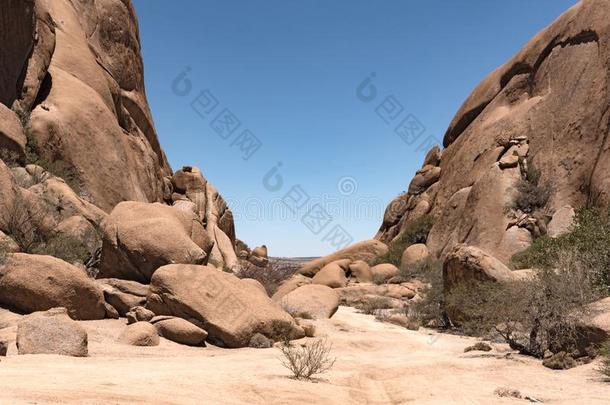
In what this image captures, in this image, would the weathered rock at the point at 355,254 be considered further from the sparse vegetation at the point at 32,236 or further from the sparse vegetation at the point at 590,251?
the sparse vegetation at the point at 32,236

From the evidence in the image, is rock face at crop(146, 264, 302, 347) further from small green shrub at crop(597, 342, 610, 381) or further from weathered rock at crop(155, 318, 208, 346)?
→ small green shrub at crop(597, 342, 610, 381)

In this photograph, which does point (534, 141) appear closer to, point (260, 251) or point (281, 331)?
point (281, 331)

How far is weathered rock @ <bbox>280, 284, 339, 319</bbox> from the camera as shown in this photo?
17.4 meters

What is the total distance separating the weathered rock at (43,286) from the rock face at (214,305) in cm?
156

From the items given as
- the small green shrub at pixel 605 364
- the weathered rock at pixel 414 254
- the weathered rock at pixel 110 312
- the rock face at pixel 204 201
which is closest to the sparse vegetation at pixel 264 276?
the rock face at pixel 204 201

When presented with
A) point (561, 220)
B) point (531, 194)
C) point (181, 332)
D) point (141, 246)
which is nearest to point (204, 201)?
point (531, 194)

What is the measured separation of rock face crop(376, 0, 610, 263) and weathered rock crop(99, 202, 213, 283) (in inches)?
697

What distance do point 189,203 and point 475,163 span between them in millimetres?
18923

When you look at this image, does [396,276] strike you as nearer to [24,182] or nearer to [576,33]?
[576,33]

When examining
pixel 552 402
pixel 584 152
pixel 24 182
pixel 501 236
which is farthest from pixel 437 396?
pixel 584 152

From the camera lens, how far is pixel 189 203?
3158cm

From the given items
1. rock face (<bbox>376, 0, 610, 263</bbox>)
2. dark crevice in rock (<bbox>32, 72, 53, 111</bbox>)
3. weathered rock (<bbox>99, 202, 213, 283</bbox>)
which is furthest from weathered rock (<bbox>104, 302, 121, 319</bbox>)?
rock face (<bbox>376, 0, 610, 263</bbox>)

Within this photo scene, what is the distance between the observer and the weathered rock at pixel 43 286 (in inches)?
401

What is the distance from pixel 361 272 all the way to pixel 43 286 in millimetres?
22209
